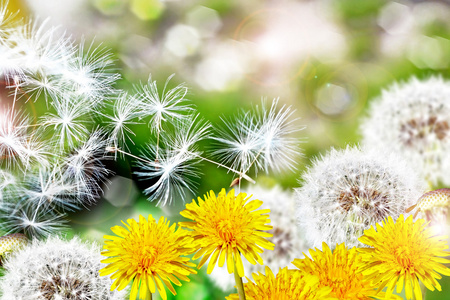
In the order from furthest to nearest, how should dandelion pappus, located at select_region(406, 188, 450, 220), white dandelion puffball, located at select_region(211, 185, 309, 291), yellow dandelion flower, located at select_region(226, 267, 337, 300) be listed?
white dandelion puffball, located at select_region(211, 185, 309, 291) → dandelion pappus, located at select_region(406, 188, 450, 220) → yellow dandelion flower, located at select_region(226, 267, 337, 300)

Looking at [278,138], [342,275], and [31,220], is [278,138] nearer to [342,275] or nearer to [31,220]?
[342,275]

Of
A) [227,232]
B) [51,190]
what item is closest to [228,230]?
[227,232]

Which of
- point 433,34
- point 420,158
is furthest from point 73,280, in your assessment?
point 433,34

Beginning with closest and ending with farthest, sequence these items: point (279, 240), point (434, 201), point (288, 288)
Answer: point (288, 288) < point (434, 201) < point (279, 240)

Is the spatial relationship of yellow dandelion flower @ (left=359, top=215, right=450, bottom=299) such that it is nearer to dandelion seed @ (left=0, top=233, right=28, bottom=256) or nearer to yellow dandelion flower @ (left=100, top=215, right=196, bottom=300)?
yellow dandelion flower @ (left=100, top=215, right=196, bottom=300)

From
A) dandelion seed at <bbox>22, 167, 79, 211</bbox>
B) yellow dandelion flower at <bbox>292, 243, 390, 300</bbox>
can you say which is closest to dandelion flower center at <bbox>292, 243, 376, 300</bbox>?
yellow dandelion flower at <bbox>292, 243, 390, 300</bbox>

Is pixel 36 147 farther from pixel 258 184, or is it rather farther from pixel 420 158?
pixel 420 158
